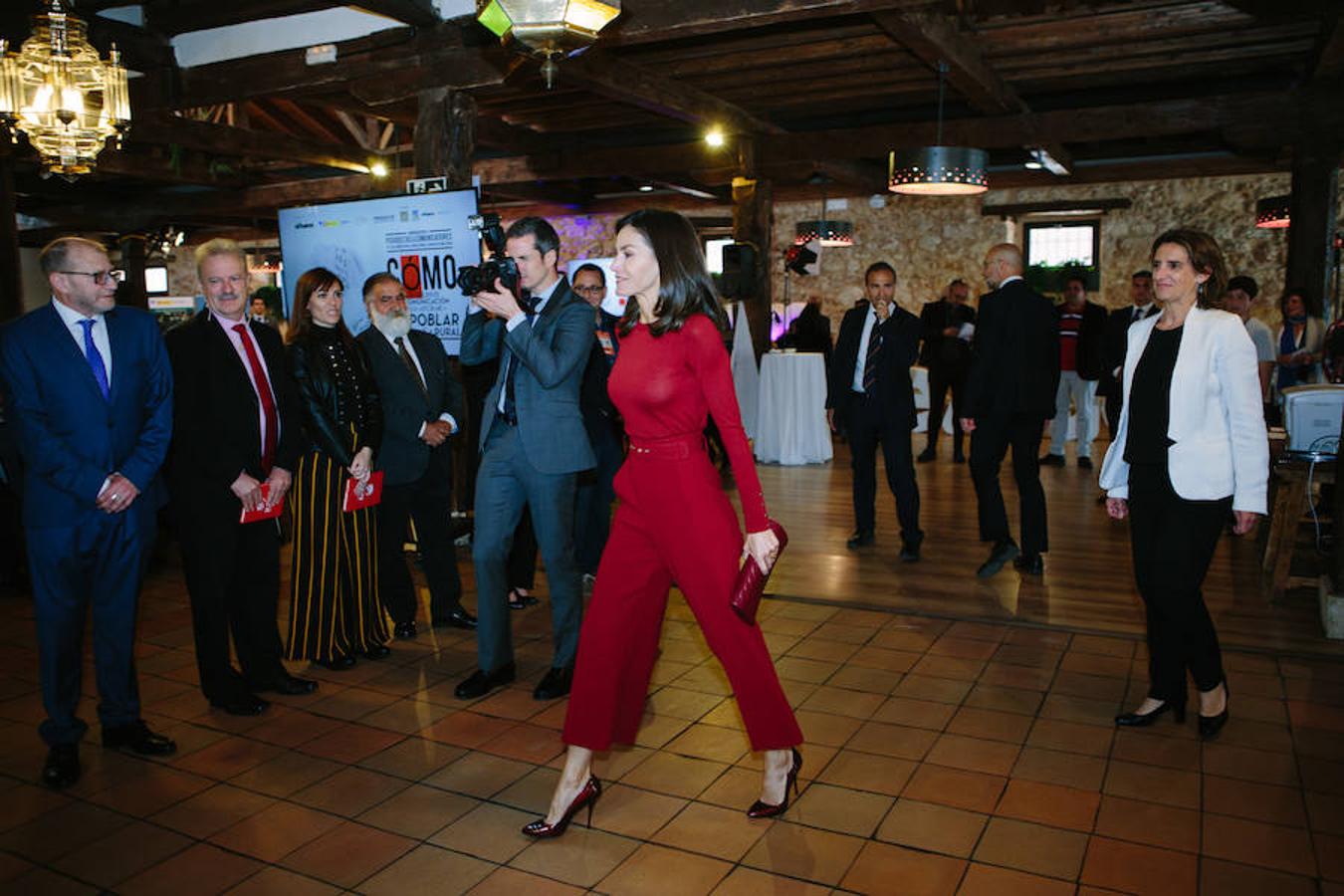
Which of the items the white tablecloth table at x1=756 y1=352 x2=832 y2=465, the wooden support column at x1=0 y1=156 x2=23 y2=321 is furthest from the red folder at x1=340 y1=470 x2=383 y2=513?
the white tablecloth table at x1=756 y1=352 x2=832 y2=465

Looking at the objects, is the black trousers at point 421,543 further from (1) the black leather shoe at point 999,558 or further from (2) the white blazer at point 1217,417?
(2) the white blazer at point 1217,417

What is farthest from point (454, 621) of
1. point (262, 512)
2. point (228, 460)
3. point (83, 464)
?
point (83, 464)

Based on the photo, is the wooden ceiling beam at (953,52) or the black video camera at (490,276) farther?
the wooden ceiling beam at (953,52)

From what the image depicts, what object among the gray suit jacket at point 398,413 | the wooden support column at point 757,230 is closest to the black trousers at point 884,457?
the gray suit jacket at point 398,413

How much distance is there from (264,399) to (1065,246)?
1243cm

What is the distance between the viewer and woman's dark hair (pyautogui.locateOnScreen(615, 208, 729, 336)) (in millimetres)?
2494

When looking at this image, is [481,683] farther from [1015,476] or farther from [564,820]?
[1015,476]

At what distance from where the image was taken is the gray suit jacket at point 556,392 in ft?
10.6

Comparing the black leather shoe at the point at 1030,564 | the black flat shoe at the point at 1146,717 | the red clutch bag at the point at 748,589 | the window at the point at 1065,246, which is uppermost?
the window at the point at 1065,246

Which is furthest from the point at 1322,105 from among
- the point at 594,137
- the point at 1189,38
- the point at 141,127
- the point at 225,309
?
the point at 141,127

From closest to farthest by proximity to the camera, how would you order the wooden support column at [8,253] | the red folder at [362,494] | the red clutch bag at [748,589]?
the red clutch bag at [748,589] < the red folder at [362,494] < the wooden support column at [8,253]

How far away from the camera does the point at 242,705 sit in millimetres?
3541

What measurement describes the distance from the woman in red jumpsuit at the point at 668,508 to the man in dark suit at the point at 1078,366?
6.98 m

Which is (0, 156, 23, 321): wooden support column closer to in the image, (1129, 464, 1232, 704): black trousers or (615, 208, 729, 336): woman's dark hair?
(615, 208, 729, 336): woman's dark hair
